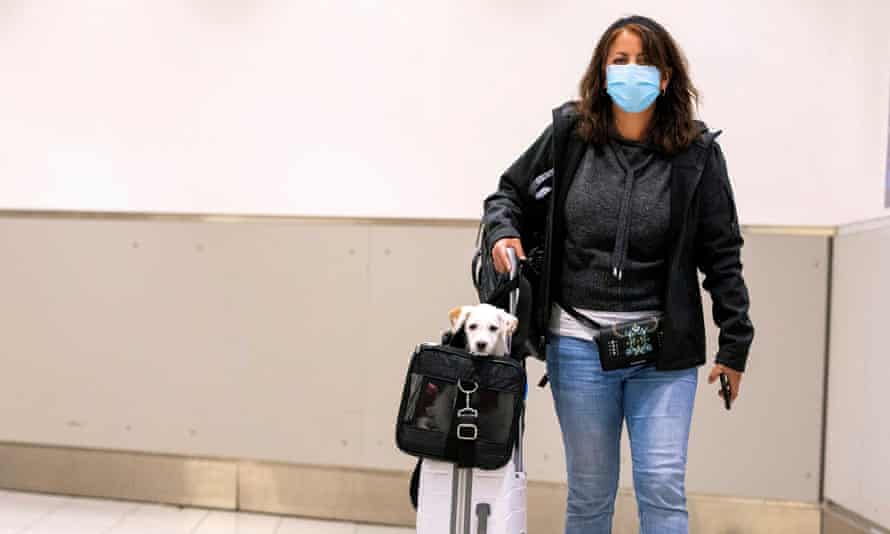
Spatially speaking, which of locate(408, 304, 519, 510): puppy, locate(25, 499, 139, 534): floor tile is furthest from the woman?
locate(25, 499, 139, 534): floor tile

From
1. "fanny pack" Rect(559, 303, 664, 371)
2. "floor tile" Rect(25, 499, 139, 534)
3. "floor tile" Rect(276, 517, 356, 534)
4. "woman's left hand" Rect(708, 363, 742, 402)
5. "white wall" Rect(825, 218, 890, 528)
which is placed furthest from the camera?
"floor tile" Rect(276, 517, 356, 534)

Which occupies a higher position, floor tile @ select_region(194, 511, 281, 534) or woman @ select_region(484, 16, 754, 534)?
woman @ select_region(484, 16, 754, 534)

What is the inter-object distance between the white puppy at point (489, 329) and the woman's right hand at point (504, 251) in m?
0.10

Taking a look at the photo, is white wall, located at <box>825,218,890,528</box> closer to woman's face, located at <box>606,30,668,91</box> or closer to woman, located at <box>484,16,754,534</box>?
woman, located at <box>484,16,754,534</box>

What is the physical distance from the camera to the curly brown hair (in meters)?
2.10

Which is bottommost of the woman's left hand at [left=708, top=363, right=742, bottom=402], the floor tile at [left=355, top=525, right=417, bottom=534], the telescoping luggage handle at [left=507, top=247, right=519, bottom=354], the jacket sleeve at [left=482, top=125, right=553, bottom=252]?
the floor tile at [left=355, top=525, right=417, bottom=534]

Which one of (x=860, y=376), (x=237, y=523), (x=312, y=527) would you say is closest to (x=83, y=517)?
(x=237, y=523)

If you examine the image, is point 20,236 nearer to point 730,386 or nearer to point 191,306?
point 191,306

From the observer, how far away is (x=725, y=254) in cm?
212

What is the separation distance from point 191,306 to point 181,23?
4.11 ft

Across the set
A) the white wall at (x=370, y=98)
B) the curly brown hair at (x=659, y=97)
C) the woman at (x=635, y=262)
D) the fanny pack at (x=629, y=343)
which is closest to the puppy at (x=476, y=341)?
the woman at (x=635, y=262)

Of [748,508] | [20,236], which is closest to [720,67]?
[748,508]

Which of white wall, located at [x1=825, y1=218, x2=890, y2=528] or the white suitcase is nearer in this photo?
the white suitcase

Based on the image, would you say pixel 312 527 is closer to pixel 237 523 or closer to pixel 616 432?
pixel 237 523
